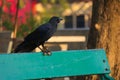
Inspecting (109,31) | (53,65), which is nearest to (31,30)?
(109,31)

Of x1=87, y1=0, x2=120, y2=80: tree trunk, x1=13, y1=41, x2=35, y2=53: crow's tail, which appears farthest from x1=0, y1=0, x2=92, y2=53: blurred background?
x1=13, y1=41, x2=35, y2=53: crow's tail

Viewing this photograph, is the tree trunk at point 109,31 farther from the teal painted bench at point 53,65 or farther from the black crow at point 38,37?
the teal painted bench at point 53,65

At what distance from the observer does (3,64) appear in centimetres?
490

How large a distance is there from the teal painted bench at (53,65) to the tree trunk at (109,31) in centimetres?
106

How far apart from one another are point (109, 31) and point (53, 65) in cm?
151

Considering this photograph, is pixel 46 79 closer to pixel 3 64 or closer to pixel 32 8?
pixel 3 64

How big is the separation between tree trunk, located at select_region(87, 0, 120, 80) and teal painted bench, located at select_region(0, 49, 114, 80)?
1061 mm

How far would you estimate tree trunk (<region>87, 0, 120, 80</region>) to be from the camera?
630 cm

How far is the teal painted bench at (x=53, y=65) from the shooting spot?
4912 millimetres

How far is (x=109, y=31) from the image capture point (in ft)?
20.9

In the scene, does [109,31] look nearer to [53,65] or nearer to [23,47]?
[23,47]

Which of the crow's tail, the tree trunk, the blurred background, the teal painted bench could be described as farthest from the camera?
the blurred background

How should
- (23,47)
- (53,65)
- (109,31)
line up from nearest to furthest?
(53,65) < (23,47) < (109,31)

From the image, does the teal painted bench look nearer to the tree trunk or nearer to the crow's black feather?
the crow's black feather
